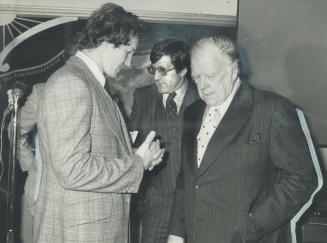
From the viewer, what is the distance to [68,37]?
343 centimetres

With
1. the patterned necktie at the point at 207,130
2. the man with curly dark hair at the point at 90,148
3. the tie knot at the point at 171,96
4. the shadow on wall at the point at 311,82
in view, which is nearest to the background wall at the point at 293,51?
the shadow on wall at the point at 311,82

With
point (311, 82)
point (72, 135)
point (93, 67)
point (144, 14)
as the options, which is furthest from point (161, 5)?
point (72, 135)

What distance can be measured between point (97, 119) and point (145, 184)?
1.25 metres

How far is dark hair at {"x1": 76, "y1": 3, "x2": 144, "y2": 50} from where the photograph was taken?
5.37ft

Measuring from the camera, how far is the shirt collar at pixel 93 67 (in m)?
1.59

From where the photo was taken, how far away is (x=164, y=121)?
2.62 m

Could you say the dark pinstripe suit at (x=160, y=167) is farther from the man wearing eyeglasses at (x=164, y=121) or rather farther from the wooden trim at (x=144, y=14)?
the wooden trim at (x=144, y=14)

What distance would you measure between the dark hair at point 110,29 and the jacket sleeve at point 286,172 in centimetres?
67

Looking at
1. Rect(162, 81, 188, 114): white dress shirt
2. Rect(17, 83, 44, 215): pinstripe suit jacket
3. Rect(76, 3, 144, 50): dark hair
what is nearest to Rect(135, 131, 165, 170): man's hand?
Rect(76, 3, 144, 50): dark hair

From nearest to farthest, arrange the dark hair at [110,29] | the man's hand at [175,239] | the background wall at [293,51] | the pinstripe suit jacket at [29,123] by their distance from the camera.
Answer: the dark hair at [110,29] < the man's hand at [175,239] < the pinstripe suit jacket at [29,123] < the background wall at [293,51]

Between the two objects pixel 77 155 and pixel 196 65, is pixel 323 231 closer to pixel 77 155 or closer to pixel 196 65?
pixel 196 65

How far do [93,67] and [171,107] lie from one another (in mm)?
1059

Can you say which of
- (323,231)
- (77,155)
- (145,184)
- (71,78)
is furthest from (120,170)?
(323,231)

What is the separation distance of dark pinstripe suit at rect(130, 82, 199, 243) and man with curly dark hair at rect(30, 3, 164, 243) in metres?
0.81
